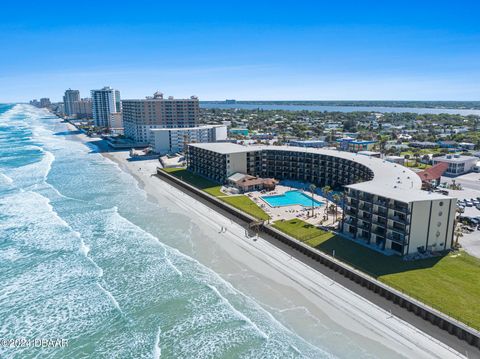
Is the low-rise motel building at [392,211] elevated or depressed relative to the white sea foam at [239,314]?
elevated

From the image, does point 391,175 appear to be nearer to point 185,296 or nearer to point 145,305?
point 185,296

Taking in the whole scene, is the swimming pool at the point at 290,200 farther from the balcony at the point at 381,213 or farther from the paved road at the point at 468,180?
the paved road at the point at 468,180

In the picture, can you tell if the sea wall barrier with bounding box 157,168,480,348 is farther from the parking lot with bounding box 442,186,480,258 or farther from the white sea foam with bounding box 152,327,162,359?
the white sea foam with bounding box 152,327,162,359

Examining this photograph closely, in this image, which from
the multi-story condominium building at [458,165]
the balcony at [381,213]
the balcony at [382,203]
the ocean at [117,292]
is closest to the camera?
the ocean at [117,292]

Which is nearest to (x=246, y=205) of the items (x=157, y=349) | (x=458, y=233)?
(x=458, y=233)

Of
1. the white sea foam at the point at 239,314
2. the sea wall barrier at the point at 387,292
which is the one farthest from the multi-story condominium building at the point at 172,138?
the white sea foam at the point at 239,314

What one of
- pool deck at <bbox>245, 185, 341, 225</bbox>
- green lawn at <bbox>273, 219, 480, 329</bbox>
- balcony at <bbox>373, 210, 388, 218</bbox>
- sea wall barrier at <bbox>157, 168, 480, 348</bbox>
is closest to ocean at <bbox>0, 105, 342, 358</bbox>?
sea wall barrier at <bbox>157, 168, 480, 348</bbox>

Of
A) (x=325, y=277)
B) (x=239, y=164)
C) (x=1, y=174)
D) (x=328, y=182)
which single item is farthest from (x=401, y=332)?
(x=1, y=174)

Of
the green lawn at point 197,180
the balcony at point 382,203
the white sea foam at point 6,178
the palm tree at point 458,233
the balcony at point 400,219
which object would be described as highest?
the balcony at point 382,203
